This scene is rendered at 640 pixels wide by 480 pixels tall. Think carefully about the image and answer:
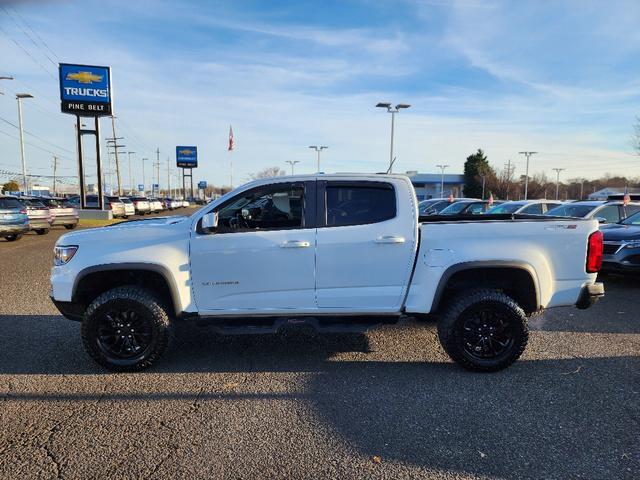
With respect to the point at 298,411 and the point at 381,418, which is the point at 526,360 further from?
the point at 298,411

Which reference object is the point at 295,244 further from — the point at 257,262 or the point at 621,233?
the point at 621,233

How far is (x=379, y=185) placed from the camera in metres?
4.50

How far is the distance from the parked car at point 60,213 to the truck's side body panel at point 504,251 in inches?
754

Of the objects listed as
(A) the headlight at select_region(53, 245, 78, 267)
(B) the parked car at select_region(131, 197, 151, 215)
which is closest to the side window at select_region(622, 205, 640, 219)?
(A) the headlight at select_region(53, 245, 78, 267)

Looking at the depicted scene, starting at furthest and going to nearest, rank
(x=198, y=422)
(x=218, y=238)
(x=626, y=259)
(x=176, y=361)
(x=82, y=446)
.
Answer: (x=626, y=259) < (x=176, y=361) < (x=218, y=238) < (x=198, y=422) < (x=82, y=446)

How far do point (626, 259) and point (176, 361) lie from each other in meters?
7.66

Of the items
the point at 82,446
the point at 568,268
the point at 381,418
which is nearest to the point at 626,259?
the point at 568,268

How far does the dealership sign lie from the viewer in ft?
93.2

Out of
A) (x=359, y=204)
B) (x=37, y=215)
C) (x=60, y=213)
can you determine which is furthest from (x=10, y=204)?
(x=359, y=204)

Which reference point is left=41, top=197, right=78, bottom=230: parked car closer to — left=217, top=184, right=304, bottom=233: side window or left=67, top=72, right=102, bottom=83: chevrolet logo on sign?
left=67, top=72, right=102, bottom=83: chevrolet logo on sign

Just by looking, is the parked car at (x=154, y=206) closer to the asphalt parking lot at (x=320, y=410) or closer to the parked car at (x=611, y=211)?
the parked car at (x=611, y=211)

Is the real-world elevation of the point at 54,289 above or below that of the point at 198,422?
above

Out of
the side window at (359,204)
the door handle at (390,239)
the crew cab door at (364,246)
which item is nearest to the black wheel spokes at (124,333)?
the crew cab door at (364,246)

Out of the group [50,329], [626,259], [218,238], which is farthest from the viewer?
[626,259]
